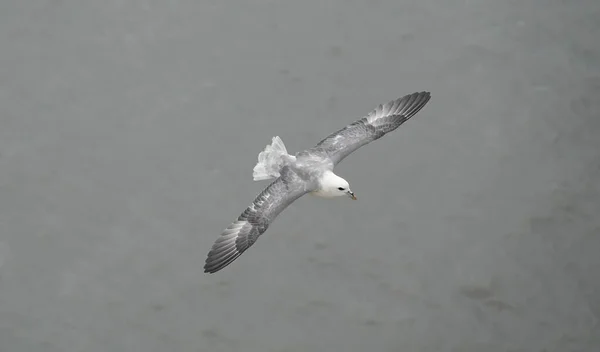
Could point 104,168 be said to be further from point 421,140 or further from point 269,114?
point 421,140

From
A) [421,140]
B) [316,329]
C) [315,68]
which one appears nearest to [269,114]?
[315,68]

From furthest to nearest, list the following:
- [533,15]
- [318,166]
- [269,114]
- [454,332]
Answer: [533,15] → [269,114] → [454,332] → [318,166]

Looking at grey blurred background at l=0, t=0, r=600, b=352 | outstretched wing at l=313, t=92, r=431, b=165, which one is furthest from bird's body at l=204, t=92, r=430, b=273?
grey blurred background at l=0, t=0, r=600, b=352

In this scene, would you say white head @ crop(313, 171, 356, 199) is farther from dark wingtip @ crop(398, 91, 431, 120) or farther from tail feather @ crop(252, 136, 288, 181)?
dark wingtip @ crop(398, 91, 431, 120)

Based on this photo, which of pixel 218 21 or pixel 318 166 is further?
pixel 218 21

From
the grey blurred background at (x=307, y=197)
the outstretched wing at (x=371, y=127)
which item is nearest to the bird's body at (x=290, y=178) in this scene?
the outstretched wing at (x=371, y=127)

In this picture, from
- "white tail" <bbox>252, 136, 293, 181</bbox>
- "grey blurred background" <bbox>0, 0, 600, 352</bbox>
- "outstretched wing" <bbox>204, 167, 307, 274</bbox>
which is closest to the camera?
"outstretched wing" <bbox>204, 167, 307, 274</bbox>
